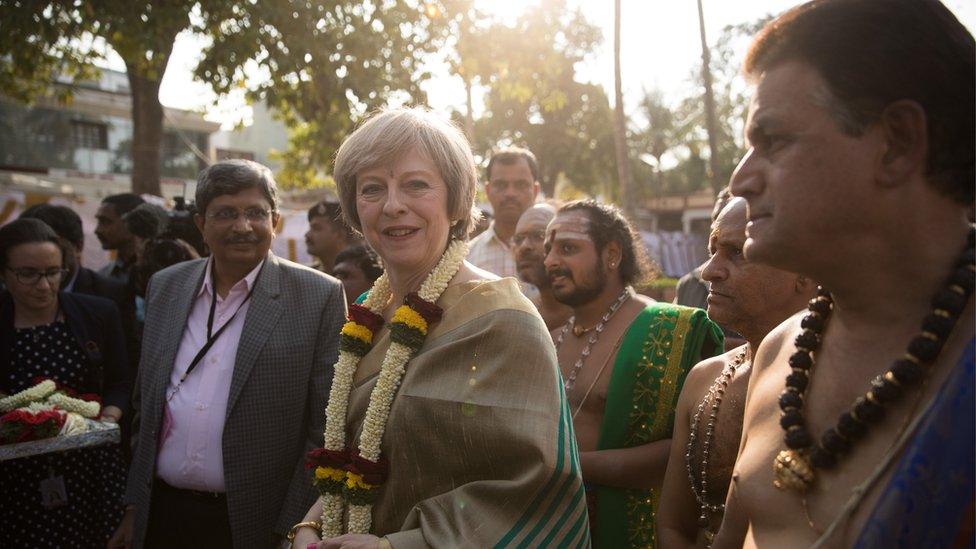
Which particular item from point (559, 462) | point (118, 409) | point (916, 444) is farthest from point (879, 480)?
point (118, 409)

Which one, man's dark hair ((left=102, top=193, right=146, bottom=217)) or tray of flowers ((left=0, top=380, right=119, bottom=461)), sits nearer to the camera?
Answer: tray of flowers ((left=0, top=380, right=119, bottom=461))

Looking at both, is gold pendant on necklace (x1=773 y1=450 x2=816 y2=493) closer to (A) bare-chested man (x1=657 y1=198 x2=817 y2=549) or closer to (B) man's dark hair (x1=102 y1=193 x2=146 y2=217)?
(A) bare-chested man (x1=657 y1=198 x2=817 y2=549)

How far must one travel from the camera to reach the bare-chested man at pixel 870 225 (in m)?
1.27

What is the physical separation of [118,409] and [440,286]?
262 centimetres

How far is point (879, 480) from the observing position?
4.16 feet

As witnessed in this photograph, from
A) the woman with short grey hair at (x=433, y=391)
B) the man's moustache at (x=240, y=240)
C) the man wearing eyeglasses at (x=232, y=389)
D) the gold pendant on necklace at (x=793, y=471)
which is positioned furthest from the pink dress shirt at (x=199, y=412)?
the gold pendant on necklace at (x=793, y=471)

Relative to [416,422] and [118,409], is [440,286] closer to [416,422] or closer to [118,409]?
[416,422]

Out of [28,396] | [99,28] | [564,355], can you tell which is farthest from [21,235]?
[99,28]

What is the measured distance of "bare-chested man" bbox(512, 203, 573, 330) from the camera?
14.7 feet

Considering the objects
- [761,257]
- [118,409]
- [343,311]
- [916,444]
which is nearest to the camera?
[916,444]

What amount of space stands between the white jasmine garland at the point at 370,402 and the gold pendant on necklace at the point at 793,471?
123 cm

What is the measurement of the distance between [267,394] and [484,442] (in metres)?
1.50

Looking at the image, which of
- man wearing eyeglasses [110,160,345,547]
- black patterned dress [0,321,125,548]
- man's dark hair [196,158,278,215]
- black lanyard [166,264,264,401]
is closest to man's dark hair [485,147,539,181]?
man's dark hair [196,158,278,215]

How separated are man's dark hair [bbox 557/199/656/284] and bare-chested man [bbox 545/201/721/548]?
121 millimetres
